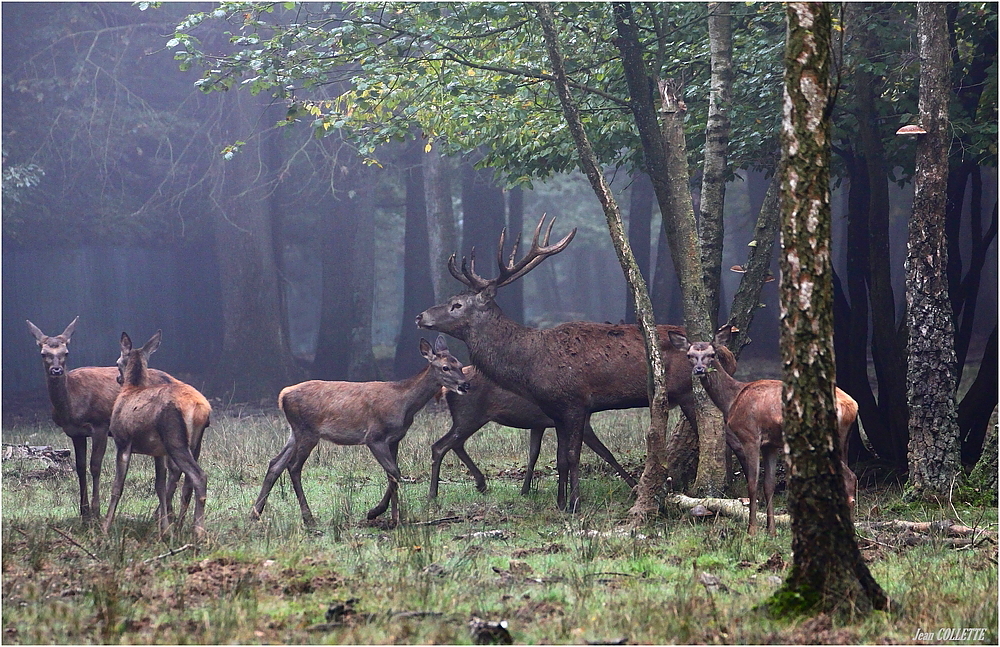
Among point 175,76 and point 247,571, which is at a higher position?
point 175,76

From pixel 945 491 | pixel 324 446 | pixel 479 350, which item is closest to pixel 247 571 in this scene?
pixel 479 350

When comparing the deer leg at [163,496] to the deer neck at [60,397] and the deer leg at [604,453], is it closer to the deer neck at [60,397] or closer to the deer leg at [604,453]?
the deer neck at [60,397]

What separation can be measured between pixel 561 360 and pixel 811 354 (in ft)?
16.5

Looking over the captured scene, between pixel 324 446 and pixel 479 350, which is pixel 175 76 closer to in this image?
pixel 324 446

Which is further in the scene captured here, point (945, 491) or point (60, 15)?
point (60, 15)

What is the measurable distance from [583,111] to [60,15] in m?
14.4

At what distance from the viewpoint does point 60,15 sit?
70.5ft

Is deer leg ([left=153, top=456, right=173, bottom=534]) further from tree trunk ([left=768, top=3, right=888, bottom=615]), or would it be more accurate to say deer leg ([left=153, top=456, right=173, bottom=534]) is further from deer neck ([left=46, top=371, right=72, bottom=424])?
tree trunk ([left=768, top=3, right=888, bottom=615])

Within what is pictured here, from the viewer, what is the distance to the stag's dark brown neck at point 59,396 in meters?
9.62

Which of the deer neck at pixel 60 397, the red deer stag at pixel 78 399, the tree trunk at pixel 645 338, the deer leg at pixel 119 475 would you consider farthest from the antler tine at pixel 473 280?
the deer neck at pixel 60 397

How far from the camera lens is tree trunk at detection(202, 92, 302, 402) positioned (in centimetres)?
2153

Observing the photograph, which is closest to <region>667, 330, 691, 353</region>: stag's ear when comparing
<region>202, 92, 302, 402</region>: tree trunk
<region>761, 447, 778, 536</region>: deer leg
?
<region>761, 447, 778, 536</region>: deer leg

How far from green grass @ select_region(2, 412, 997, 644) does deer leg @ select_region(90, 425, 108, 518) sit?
0.26 m

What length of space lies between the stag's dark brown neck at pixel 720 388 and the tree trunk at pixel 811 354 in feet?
11.3
